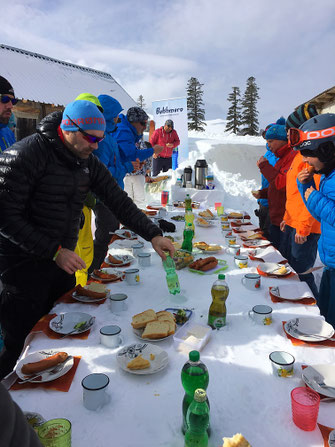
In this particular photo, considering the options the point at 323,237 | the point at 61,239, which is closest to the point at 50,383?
the point at 61,239

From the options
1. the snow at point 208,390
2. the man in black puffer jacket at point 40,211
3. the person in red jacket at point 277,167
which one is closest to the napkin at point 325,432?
the snow at point 208,390

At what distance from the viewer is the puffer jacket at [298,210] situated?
3045 millimetres

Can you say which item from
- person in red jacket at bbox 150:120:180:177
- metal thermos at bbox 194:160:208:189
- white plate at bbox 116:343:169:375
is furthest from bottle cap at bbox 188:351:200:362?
person in red jacket at bbox 150:120:180:177

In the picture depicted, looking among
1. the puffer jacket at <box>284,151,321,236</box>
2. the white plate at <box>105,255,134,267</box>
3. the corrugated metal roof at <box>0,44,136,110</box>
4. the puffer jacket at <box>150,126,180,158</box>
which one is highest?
the corrugated metal roof at <box>0,44,136,110</box>

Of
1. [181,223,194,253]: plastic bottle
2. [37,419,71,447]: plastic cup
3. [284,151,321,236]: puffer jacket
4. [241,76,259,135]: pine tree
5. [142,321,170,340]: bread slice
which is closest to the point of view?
[37,419,71,447]: plastic cup

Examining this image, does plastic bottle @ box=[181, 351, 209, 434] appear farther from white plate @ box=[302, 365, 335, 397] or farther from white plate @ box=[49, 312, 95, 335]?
white plate @ box=[49, 312, 95, 335]

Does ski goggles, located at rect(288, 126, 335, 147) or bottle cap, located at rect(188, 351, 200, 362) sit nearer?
bottle cap, located at rect(188, 351, 200, 362)

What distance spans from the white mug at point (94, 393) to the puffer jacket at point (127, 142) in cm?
361

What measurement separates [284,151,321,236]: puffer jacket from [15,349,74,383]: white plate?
247 cm

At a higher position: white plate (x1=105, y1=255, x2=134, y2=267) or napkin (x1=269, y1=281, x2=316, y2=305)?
white plate (x1=105, y1=255, x2=134, y2=267)

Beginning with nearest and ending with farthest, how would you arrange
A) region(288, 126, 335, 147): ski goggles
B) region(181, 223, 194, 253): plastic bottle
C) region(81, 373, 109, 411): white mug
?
1. region(81, 373, 109, 411): white mug
2. region(288, 126, 335, 147): ski goggles
3. region(181, 223, 194, 253): plastic bottle

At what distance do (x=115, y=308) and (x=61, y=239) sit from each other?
2.06 feet

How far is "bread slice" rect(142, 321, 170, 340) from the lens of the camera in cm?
150

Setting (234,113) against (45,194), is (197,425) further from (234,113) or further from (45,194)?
(234,113)
